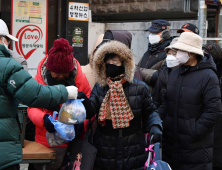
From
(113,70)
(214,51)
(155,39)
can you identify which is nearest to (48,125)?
(113,70)

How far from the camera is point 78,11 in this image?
8250 millimetres

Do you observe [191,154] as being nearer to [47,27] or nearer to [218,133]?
[218,133]

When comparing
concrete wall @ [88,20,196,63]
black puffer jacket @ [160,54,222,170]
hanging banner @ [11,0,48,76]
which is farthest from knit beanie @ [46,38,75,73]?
concrete wall @ [88,20,196,63]

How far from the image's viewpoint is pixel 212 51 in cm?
479

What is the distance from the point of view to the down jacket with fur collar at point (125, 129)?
360 centimetres

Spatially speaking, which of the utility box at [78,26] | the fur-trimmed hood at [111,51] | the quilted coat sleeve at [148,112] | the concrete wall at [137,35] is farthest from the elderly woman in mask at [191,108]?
the concrete wall at [137,35]

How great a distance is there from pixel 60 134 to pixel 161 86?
177cm

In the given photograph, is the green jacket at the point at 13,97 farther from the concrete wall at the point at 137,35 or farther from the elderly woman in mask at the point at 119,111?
Result: the concrete wall at the point at 137,35

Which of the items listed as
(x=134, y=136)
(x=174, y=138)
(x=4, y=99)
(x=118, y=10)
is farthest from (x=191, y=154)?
(x=118, y=10)

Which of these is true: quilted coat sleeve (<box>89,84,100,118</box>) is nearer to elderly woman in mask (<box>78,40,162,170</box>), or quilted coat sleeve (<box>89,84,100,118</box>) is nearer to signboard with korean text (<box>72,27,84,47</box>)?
elderly woman in mask (<box>78,40,162,170</box>)

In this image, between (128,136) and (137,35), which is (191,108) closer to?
(128,136)

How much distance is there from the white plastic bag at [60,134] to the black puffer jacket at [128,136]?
0.37 meters

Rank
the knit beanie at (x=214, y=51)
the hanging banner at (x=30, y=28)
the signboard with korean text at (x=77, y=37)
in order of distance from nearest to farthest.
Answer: the knit beanie at (x=214, y=51)
the hanging banner at (x=30, y=28)
the signboard with korean text at (x=77, y=37)

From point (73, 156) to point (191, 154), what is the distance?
1.31m
